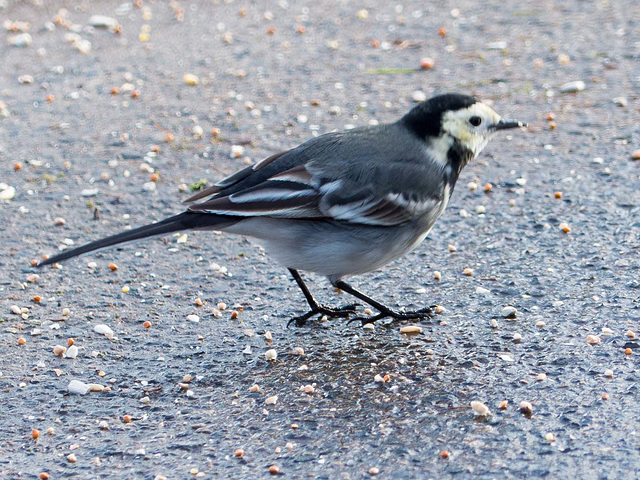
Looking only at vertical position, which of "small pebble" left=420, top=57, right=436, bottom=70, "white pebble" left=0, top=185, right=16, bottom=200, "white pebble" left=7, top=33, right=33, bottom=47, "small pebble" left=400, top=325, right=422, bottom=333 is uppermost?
"small pebble" left=420, top=57, right=436, bottom=70

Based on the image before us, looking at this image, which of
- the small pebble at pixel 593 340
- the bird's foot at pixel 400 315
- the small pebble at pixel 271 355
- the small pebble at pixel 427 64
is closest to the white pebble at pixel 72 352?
the small pebble at pixel 271 355

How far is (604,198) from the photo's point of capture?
246 inches

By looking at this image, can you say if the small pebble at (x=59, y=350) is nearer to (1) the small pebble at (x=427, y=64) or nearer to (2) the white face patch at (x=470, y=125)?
(2) the white face patch at (x=470, y=125)

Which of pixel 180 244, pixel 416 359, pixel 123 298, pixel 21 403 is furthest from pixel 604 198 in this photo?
pixel 21 403

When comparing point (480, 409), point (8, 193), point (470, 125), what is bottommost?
point (8, 193)

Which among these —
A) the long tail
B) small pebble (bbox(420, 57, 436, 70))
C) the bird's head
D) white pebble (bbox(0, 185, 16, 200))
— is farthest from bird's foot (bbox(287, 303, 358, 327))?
small pebble (bbox(420, 57, 436, 70))

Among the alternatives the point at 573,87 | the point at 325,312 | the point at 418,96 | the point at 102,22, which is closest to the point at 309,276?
the point at 325,312

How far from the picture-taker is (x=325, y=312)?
5184 millimetres

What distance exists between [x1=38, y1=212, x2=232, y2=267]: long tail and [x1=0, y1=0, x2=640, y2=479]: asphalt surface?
24.4 inches

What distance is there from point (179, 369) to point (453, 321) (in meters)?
1.54

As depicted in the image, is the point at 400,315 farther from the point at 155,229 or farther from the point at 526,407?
the point at 155,229

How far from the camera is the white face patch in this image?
16.2 ft

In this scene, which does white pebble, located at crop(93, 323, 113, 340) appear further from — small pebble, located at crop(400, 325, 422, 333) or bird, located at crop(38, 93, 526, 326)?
small pebble, located at crop(400, 325, 422, 333)

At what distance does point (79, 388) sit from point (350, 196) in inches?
66.6
